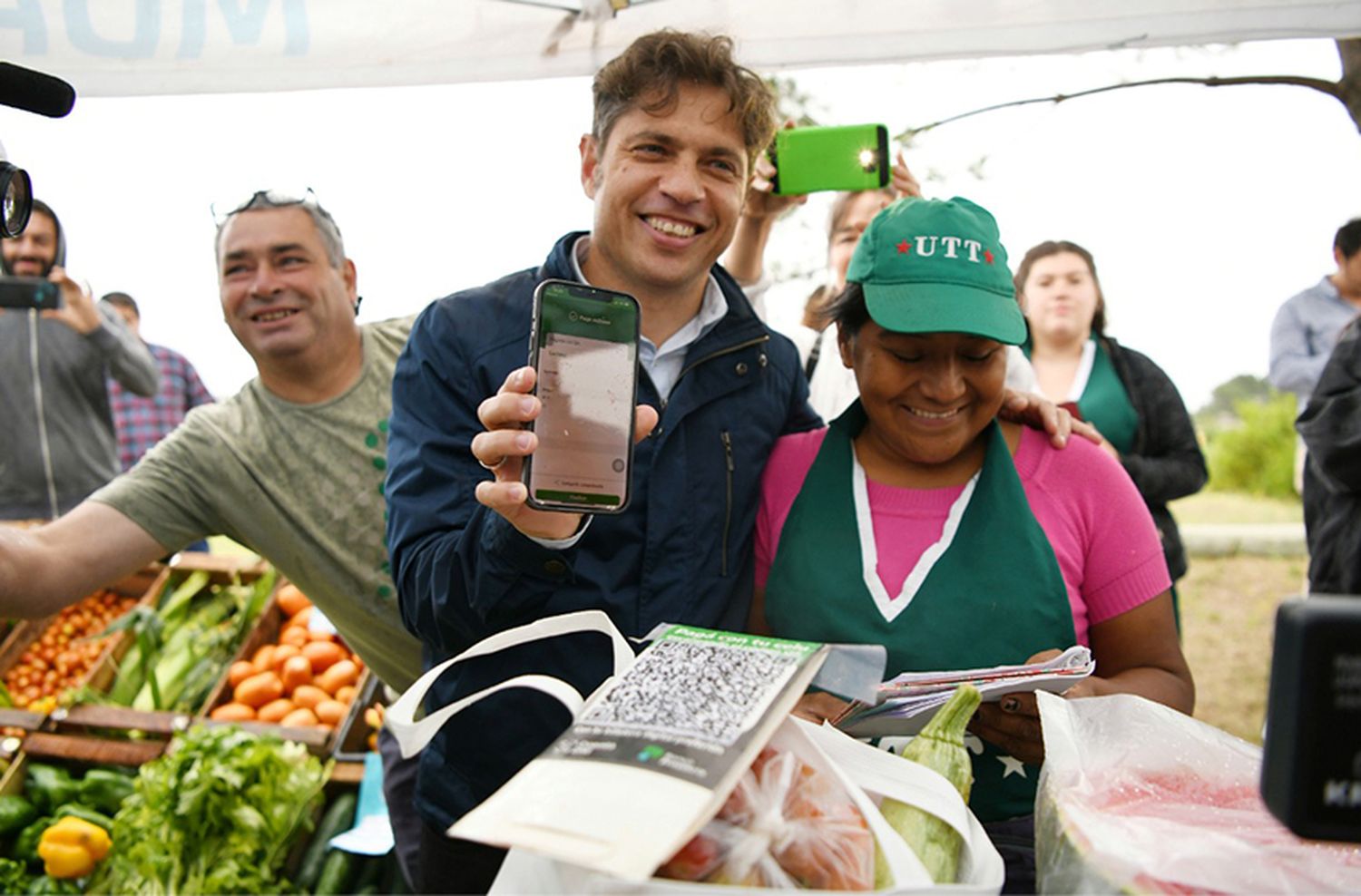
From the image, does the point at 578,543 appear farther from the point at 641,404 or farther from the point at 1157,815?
the point at 1157,815

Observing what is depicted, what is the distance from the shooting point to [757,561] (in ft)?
6.03

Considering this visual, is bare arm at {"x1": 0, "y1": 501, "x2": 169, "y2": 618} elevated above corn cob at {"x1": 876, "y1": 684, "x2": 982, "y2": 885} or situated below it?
above

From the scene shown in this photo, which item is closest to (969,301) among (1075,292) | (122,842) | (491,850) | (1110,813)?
(1110,813)

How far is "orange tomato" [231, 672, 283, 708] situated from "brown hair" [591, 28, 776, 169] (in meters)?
2.62

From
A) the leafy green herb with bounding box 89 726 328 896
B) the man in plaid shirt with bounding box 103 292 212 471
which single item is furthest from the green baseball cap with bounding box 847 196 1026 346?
the man in plaid shirt with bounding box 103 292 212 471

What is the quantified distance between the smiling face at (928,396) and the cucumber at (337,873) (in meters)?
2.17

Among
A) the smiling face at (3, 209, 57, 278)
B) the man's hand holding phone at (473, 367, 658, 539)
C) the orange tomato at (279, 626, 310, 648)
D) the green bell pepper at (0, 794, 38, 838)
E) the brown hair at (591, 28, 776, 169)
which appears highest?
the smiling face at (3, 209, 57, 278)

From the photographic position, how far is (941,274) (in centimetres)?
163

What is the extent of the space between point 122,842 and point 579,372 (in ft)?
8.28

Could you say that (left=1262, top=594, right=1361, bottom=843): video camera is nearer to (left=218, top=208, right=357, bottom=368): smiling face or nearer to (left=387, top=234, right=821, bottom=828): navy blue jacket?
(left=387, top=234, right=821, bottom=828): navy blue jacket

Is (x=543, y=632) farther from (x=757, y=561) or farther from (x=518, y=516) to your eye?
(x=757, y=561)

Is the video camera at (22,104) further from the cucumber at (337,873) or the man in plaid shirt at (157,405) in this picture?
the man in plaid shirt at (157,405)

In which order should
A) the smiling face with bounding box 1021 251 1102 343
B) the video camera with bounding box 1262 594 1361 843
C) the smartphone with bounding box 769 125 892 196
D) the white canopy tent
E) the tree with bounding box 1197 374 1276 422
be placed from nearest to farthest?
1. the video camera with bounding box 1262 594 1361 843
2. the white canopy tent
3. the smartphone with bounding box 769 125 892 196
4. the smiling face with bounding box 1021 251 1102 343
5. the tree with bounding box 1197 374 1276 422

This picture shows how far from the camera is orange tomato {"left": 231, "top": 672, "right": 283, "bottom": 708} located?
3.54 m
